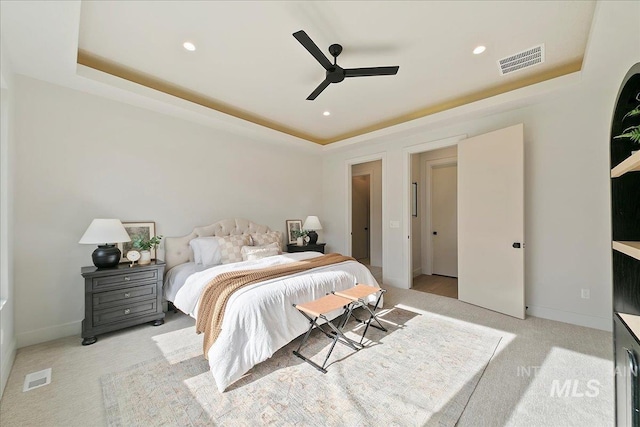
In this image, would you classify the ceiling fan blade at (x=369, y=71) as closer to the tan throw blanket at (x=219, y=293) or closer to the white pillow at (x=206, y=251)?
the tan throw blanket at (x=219, y=293)

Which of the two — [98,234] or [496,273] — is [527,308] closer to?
[496,273]

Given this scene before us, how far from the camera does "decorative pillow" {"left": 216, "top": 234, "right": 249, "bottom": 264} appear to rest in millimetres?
3463

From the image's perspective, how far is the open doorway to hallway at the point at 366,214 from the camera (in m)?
6.20

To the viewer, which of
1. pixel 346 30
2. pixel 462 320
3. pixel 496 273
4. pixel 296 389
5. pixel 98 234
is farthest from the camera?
pixel 496 273

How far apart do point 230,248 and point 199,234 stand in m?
0.57

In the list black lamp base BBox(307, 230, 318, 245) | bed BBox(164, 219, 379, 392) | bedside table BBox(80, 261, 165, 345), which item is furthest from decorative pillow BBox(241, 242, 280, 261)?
black lamp base BBox(307, 230, 318, 245)

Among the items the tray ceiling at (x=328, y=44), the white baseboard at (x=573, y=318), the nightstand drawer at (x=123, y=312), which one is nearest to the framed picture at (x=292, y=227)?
the tray ceiling at (x=328, y=44)

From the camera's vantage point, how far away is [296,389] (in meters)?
1.89

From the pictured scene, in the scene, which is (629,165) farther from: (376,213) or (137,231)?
(376,213)

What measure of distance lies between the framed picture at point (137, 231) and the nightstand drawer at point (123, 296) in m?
0.50

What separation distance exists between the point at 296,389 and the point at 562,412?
179 cm

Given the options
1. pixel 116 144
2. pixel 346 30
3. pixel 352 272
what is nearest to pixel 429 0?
pixel 346 30

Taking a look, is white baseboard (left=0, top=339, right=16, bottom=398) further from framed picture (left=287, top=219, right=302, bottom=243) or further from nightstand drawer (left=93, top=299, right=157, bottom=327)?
framed picture (left=287, top=219, right=302, bottom=243)

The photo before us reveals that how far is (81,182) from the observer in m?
2.85
